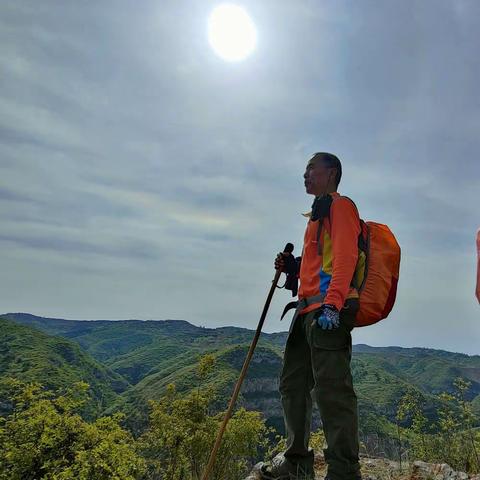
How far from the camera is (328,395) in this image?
3463 millimetres

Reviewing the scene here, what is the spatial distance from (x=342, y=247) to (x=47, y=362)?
177 m

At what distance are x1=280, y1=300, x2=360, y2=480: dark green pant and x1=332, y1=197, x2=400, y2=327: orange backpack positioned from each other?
16cm

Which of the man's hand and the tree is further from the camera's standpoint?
the tree

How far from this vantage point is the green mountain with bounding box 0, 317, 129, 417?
141m

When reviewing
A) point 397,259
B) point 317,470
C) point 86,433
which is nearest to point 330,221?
point 397,259

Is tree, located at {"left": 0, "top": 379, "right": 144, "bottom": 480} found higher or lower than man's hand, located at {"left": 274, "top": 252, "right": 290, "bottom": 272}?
lower

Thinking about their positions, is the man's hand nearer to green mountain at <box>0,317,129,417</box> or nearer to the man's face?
the man's face

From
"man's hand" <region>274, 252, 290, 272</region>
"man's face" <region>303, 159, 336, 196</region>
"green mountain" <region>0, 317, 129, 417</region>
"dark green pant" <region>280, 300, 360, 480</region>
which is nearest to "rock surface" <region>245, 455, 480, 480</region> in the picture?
"dark green pant" <region>280, 300, 360, 480</region>

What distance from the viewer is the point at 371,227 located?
13.2 feet

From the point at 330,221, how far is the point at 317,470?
343 centimetres

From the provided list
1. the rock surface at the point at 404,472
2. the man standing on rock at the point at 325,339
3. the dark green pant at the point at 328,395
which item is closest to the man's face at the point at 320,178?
the man standing on rock at the point at 325,339

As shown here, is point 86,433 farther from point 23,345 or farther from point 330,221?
point 23,345

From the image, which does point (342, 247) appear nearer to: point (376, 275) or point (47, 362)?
point (376, 275)

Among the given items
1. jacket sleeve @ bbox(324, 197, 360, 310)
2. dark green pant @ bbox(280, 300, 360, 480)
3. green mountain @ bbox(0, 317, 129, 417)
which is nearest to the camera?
dark green pant @ bbox(280, 300, 360, 480)
